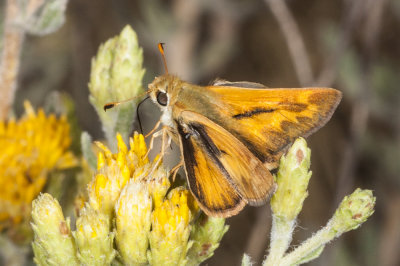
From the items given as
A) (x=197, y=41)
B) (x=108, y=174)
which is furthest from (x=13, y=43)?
(x=197, y=41)

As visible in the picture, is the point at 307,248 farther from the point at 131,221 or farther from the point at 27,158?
the point at 27,158

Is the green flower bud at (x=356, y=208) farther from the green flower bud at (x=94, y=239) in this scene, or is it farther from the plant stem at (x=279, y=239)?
the green flower bud at (x=94, y=239)

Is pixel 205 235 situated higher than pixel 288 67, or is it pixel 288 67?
pixel 288 67

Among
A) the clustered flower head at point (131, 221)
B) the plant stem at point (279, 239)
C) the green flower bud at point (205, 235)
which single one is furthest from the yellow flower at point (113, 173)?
the plant stem at point (279, 239)

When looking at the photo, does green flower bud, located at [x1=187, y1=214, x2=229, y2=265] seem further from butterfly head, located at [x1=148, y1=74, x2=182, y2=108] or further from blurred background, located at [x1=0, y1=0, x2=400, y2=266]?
blurred background, located at [x1=0, y1=0, x2=400, y2=266]

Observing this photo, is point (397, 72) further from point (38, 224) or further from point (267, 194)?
point (38, 224)

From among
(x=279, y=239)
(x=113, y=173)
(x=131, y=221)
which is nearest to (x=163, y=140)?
(x=113, y=173)
